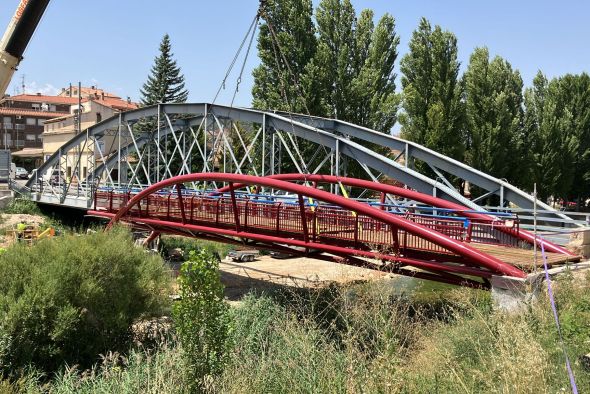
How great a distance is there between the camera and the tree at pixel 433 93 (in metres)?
30.1

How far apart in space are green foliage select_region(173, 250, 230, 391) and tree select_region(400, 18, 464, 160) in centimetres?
2465

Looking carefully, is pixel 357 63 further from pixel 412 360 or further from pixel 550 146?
pixel 412 360

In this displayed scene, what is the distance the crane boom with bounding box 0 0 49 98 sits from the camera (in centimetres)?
1377

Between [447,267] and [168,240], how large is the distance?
76.1ft

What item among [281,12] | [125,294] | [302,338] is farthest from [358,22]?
[302,338]

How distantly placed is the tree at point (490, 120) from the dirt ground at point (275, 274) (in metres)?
12.4

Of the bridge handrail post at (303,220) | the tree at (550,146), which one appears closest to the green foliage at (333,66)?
the tree at (550,146)

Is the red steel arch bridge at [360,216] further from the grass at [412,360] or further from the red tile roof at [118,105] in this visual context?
the red tile roof at [118,105]

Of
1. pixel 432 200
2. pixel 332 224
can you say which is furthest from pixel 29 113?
pixel 332 224

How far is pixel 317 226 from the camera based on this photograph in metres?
14.5

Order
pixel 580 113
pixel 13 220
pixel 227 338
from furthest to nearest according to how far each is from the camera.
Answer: pixel 580 113 → pixel 13 220 → pixel 227 338

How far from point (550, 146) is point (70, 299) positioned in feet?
112

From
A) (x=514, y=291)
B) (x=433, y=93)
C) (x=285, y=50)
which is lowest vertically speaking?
(x=514, y=291)

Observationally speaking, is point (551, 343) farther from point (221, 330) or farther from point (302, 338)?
point (221, 330)
